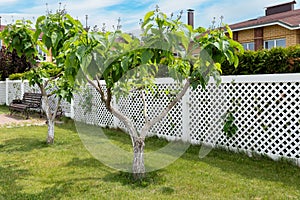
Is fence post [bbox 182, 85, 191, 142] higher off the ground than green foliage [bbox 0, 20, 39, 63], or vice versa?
green foliage [bbox 0, 20, 39, 63]

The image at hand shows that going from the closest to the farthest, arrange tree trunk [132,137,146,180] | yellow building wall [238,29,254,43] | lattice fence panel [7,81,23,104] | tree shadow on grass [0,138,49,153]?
tree trunk [132,137,146,180]
tree shadow on grass [0,138,49,153]
lattice fence panel [7,81,23,104]
yellow building wall [238,29,254,43]

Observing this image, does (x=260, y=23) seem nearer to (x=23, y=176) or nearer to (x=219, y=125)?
(x=219, y=125)

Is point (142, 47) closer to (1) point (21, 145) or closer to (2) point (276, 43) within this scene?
(1) point (21, 145)

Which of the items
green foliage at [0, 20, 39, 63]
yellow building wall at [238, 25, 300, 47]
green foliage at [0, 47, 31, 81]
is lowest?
green foliage at [0, 20, 39, 63]

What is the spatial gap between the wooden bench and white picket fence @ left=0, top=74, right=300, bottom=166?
6.31 meters

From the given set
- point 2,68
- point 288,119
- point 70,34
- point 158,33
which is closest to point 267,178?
point 288,119

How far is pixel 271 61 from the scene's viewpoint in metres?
5.38

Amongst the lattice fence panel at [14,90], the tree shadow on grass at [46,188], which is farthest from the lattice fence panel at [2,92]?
the tree shadow on grass at [46,188]

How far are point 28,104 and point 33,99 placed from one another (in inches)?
12.7

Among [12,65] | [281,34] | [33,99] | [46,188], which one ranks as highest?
[281,34]

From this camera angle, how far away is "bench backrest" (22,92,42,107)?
11891 millimetres

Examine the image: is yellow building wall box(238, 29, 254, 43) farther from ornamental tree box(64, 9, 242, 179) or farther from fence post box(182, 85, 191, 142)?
ornamental tree box(64, 9, 242, 179)

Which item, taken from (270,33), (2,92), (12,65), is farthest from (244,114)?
(12,65)

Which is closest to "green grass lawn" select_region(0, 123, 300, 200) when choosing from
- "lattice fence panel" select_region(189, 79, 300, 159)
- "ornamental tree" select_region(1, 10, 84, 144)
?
"lattice fence panel" select_region(189, 79, 300, 159)
